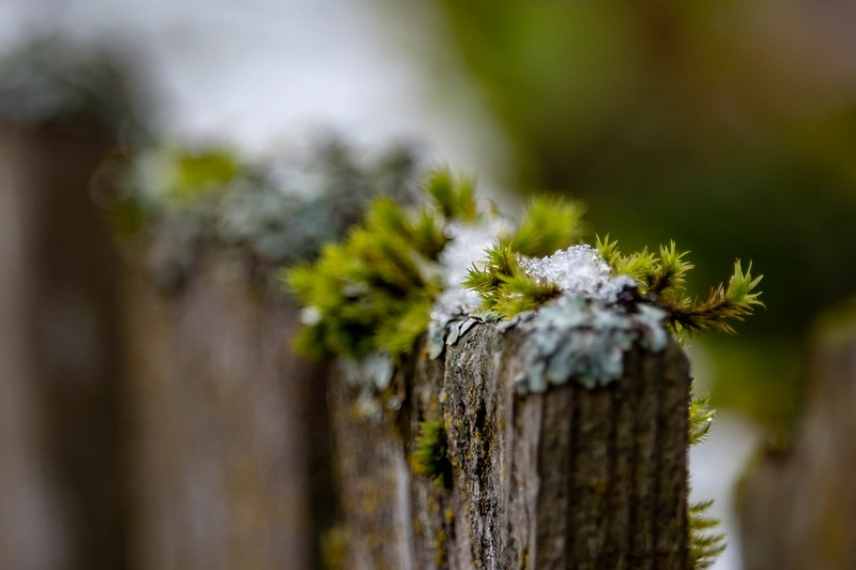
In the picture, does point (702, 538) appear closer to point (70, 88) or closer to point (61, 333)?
point (61, 333)

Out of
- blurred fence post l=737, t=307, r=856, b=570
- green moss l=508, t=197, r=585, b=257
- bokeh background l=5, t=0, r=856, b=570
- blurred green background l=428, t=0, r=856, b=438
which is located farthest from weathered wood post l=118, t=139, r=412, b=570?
blurred green background l=428, t=0, r=856, b=438

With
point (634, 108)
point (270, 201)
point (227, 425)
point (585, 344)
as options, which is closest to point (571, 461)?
point (585, 344)

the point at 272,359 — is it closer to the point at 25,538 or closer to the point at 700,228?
the point at 25,538

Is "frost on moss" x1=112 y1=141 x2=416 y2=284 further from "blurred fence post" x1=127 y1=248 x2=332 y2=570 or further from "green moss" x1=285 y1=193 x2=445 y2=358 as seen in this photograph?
"green moss" x1=285 y1=193 x2=445 y2=358

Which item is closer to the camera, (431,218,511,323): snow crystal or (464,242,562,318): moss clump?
(464,242,562,318): moss clump

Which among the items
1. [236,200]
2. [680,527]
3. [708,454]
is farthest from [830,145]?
[680,527]

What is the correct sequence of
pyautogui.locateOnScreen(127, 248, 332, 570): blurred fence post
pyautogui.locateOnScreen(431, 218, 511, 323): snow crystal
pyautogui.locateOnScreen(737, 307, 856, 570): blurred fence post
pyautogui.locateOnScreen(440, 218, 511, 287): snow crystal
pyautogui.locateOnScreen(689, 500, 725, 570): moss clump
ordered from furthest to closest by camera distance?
pyautogui.locateOnScreen(737, 307, 856, 570): blurred fence post < pyautogui.locateOnScreen(127, 248, 332, 570): blurred fence post < pyautogui.locateOnScreen(440, 218, 511, 287): snow crystal < pyautogui.locateOnScreen(431, 218, 511, 323): snow crystal < pyautogui.locateOnScreen(689, 500, 725, 570): moss clump
